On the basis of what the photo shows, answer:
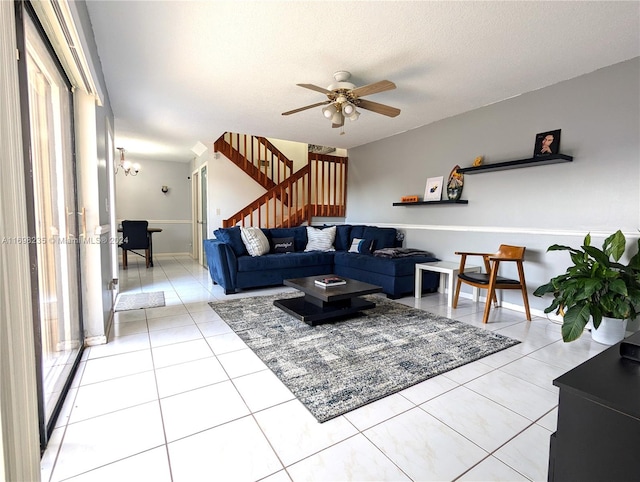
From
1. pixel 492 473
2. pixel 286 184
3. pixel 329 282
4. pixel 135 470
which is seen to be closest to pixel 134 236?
pixel 286 184

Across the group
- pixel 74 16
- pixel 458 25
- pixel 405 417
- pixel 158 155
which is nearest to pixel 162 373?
pixel 405 417

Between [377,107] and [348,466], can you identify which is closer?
[348,466]

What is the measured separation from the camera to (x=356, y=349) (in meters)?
2.39

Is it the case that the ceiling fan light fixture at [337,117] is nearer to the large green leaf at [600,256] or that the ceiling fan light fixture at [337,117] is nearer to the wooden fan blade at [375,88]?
the wooden fan blade at [375,88]

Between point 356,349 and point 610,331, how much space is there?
2125mm

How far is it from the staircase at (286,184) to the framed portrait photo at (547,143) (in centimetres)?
352

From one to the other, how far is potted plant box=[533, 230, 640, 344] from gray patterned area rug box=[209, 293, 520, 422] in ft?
1.65

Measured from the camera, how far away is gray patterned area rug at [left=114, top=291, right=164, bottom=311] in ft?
11.5

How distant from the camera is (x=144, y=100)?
3738mm

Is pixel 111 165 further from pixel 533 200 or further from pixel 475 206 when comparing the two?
pixel 533 200

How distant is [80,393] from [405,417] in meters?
1.83

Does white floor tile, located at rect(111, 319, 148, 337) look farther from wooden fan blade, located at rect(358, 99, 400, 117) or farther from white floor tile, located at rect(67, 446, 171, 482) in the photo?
wooden fan blade, located at rect(358, 99, 400, 117)

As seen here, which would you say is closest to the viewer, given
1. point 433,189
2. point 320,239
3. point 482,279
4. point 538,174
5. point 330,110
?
point 330,110

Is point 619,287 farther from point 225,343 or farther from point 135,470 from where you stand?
point 135,470
